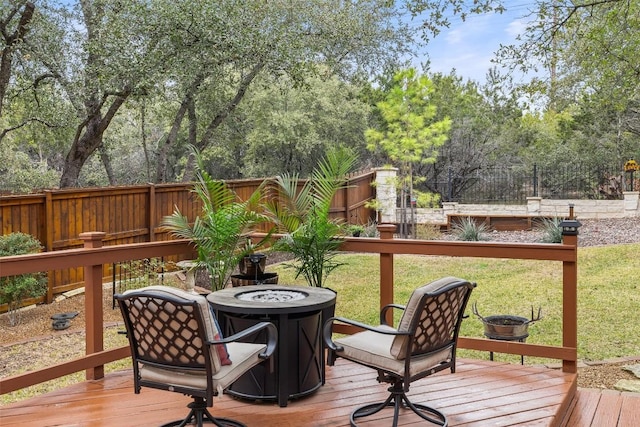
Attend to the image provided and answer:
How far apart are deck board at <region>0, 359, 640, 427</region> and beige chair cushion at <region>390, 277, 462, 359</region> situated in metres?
0.51

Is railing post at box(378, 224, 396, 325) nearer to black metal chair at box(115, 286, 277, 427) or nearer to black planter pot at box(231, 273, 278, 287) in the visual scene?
black planter pot at box(231, 273, 278, 287)

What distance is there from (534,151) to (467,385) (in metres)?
16.8

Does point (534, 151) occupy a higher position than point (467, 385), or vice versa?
point (534, 151)

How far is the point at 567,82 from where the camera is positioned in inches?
369

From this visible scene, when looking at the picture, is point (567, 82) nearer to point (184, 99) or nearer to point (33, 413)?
point (184, 99)

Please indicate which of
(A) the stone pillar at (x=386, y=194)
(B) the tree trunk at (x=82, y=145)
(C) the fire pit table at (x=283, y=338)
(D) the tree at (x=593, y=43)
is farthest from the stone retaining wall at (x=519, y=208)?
(C) the fire pit table at (x=283, y=338)

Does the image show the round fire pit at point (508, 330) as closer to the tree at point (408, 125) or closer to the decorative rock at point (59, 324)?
the decorative rock at point (59, 324)

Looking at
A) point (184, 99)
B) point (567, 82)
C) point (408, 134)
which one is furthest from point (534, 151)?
point (184, 99)

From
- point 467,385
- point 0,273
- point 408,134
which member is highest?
point 408,134

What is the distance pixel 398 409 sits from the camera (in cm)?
302

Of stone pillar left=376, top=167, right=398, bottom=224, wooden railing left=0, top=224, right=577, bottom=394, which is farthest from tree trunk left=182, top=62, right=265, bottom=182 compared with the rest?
wooden railing left=0, top=224, right=577, bottom=394

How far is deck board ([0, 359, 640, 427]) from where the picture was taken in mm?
3127

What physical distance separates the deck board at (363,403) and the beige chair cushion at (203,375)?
44 cm

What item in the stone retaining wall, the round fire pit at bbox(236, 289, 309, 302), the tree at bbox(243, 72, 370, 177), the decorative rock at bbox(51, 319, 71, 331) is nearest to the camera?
the round fire pit at bbox(236, 289, 309, 302)
